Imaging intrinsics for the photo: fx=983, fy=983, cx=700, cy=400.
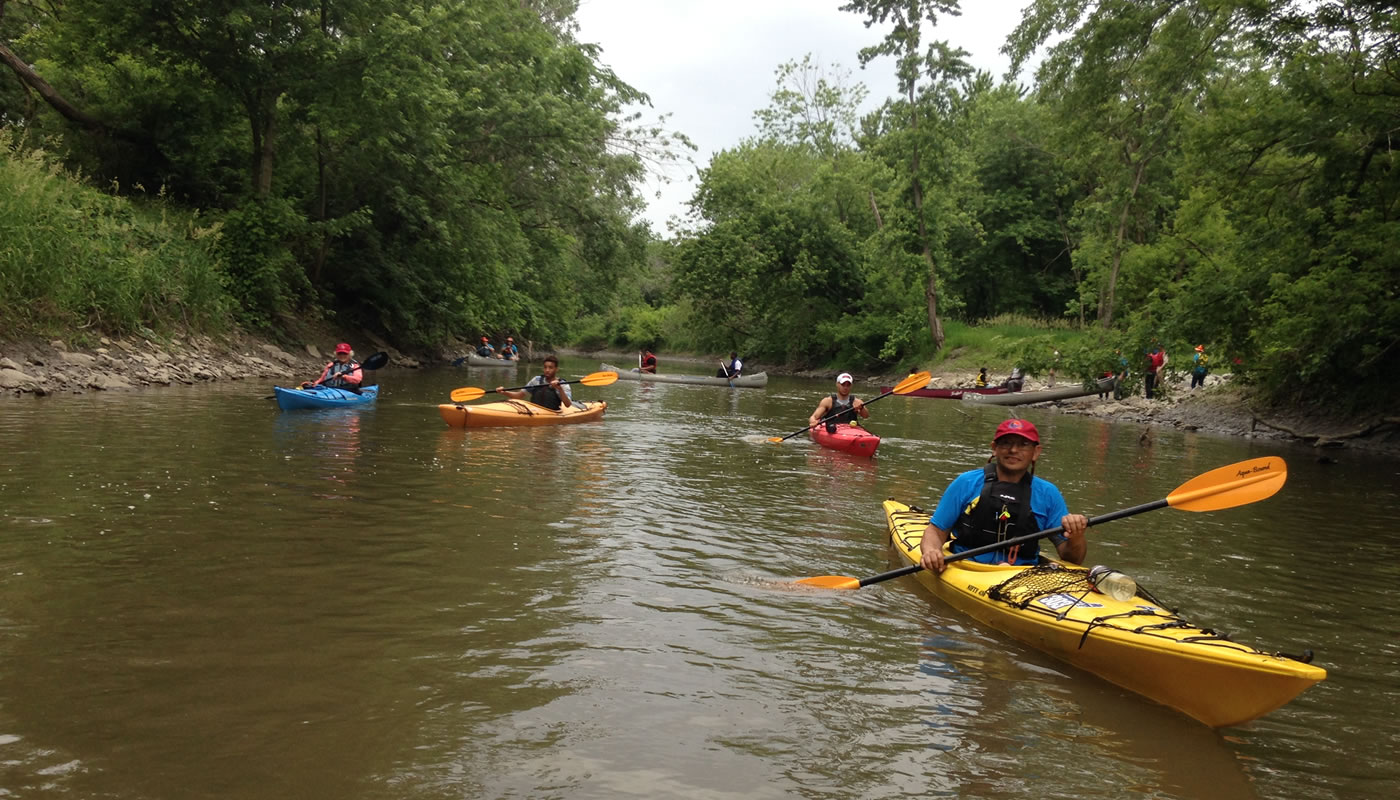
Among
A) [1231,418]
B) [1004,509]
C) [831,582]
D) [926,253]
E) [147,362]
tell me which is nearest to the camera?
[1004,509]

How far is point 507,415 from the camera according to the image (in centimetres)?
1349

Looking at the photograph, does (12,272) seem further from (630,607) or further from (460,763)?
(460,763)

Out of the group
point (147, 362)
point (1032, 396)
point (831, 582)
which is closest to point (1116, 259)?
point (1032, 396)

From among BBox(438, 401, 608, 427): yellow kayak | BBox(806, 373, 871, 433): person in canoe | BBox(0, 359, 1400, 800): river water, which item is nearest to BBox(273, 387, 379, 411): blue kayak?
BBox(438, 401, 608, 427): yellow kayak

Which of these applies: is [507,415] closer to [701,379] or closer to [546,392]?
[546,392]

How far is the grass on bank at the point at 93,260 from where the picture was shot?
13836mm

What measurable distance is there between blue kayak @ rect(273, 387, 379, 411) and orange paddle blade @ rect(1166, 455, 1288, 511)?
11.1m

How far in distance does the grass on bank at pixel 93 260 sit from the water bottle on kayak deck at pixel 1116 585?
14.4 meters

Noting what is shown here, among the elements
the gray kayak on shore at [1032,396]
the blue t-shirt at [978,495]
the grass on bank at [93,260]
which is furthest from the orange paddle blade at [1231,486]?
the gray kayak on shore at [1032,396]

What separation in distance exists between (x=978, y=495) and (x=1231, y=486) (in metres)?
1.36

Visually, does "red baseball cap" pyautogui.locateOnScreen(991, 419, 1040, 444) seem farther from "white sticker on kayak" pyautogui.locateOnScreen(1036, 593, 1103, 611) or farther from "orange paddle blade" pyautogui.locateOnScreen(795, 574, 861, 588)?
"orange paddle blade" pyautogui.locateOnScreen(795, 574, 861, 588)

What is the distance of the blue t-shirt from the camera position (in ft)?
19.0

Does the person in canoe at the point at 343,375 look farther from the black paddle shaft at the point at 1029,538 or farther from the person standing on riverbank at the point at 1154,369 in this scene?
the person standing on riverbank at the point at 1154,369

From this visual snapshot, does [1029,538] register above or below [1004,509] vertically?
below
